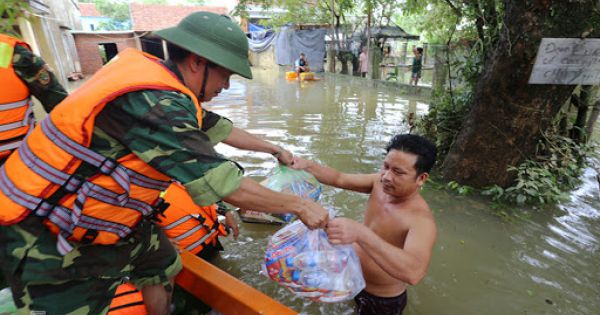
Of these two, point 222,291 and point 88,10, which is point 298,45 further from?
point 88,10

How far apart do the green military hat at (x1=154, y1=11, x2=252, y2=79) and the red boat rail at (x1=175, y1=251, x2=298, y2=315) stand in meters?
1.32

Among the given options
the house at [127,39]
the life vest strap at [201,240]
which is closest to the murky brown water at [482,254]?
the life vest strap at [201,240]

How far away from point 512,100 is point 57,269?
174 inches

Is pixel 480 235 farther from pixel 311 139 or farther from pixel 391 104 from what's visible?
pixel 391 104

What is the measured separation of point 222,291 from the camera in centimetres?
209

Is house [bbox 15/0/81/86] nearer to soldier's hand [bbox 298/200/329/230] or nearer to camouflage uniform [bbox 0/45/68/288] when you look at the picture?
camouflage uniform [bbox 0/45/68/288]

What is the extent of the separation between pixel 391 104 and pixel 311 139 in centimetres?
442

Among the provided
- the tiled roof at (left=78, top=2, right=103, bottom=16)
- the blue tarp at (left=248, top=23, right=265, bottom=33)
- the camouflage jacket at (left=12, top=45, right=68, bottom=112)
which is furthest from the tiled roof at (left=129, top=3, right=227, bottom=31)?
the camouflage jacket at (left=12, top=45, right=68, bottom=112)

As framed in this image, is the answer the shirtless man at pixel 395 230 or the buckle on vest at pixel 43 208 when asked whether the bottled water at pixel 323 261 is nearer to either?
the shirtless man at pixel 395 230

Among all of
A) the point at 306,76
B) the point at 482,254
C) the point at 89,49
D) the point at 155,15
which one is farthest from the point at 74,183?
the point at 155,15

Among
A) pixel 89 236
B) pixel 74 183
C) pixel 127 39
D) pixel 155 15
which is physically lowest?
pixel 89 236

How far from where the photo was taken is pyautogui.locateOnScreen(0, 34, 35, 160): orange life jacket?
1944 mm

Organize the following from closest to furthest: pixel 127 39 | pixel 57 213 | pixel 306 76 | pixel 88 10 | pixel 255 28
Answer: pixel 57 213 < pixel 306 76 < pixel 127 39 < pixel 255 28 < pixel 88 10

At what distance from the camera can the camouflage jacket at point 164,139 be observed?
1221mm
